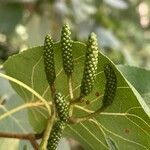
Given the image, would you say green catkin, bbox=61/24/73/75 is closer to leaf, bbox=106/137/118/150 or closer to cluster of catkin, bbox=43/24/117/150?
cluster of catkin, bbox=43/24/117/150

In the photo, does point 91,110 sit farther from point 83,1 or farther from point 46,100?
point 83,1

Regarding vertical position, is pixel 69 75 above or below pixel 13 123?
above

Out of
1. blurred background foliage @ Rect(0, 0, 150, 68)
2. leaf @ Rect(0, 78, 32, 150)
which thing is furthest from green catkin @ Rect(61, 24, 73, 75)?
blurred background foliage @ Rect(0, 0, 150, 68)

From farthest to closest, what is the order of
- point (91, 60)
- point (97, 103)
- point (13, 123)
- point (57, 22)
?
point (57, 22), point (13, 123), point (97, 103), point (91, 60)

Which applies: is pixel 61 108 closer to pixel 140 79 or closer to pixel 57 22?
pixel 140 79

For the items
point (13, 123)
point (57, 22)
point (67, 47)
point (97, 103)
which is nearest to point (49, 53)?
point (67, 47)

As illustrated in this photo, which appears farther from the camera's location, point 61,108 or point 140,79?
point 140,79
